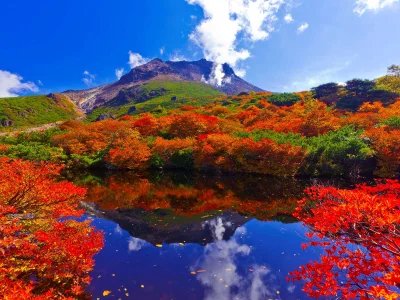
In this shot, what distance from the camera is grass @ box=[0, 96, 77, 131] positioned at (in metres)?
123

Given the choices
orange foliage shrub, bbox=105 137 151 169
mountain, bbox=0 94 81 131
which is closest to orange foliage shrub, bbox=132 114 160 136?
orange foliage shrub, bbox=105 137 151 169

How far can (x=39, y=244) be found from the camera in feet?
30.8

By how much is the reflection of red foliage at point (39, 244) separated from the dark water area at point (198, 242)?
1332mm

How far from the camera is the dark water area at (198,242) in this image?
9805 mm

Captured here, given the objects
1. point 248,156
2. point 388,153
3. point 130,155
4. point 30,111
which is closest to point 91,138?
point 130,155

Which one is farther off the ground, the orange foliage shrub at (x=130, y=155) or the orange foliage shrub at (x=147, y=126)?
the orange foliage shrub at (x=147, y=126)

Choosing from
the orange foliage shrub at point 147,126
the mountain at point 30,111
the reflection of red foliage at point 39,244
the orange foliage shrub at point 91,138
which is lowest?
the reflection of red foliage at point 39,244

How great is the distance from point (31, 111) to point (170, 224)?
161 m

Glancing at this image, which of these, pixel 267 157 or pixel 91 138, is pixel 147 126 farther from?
pixel 267 157

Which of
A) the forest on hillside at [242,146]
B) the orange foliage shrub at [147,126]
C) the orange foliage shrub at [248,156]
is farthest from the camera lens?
the orange foliage shrub at [147,126]

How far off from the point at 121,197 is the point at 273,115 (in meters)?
44.1

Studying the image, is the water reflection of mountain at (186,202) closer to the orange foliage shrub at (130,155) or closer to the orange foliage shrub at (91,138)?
the orange foliage shrub at (130,155)

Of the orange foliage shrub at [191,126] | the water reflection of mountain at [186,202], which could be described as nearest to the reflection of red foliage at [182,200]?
the water reflection of mountain at [186,202]

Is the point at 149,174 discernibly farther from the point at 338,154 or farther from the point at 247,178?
the point at 338,154
